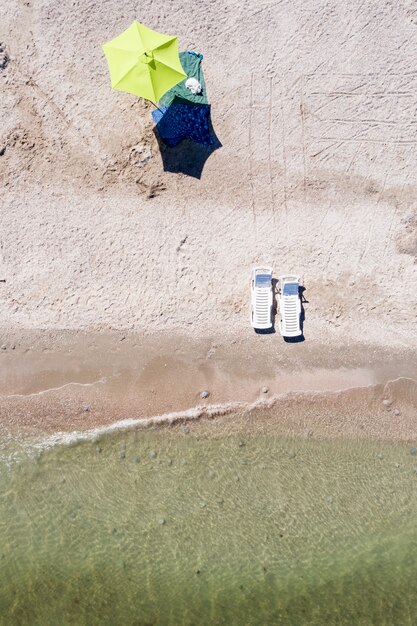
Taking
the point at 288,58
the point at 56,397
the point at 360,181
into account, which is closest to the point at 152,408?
the point at 56,397

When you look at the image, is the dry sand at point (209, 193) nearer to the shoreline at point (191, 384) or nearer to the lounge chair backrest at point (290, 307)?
the shoreline at point (191, 384)

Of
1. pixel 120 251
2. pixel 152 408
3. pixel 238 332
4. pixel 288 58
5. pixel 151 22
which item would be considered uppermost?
pixel 151 22

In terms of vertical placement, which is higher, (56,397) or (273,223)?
(273,223)

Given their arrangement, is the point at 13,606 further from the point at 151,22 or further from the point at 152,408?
the point at 151,22

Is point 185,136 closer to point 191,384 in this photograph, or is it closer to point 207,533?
point 191,384

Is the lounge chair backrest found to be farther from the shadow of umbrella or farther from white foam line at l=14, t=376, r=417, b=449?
the shadow of umbrella

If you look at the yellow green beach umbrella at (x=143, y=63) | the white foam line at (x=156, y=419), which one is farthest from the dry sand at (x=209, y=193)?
the yellow green beach umbrella at (x=143, y=63)
